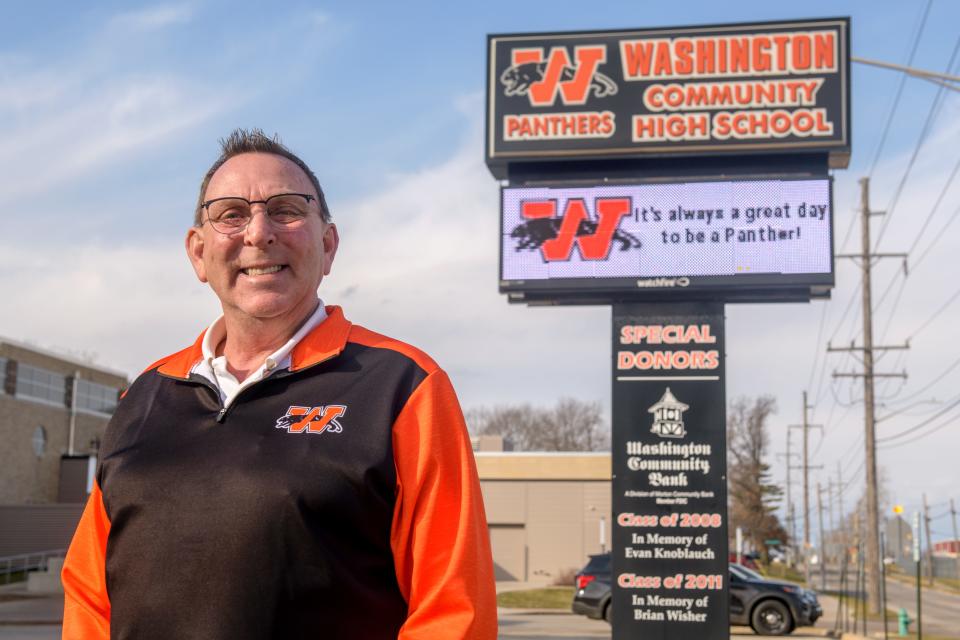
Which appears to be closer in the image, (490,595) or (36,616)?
(490,595)

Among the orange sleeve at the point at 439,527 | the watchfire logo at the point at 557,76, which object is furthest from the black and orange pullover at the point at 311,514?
the watchfire logo at the point at 557,76

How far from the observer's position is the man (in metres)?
2.65

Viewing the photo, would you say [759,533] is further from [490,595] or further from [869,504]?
[490,595]

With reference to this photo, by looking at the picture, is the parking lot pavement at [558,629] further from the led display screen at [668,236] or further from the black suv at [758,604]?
the led display screen at [668,236]

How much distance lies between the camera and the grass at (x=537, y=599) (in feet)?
115

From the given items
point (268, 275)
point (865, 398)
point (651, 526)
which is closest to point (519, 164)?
point (651, 526)

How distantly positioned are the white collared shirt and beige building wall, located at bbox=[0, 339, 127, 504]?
161ft

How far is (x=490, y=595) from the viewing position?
2680 millimetres

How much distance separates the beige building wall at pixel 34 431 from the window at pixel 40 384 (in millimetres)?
215

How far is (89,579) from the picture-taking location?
3.00m

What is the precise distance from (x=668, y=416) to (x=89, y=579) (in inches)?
584

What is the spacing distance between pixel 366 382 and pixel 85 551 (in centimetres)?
88

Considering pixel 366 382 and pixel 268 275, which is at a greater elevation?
pixel 268 275

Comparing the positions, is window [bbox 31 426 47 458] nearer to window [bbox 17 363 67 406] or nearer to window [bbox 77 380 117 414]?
window [bbox 17 363 67 406]
